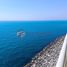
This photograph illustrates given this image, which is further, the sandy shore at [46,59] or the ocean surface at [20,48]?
the ocean surface at [20,48]

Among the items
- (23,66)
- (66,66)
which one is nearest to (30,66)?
(23,66)

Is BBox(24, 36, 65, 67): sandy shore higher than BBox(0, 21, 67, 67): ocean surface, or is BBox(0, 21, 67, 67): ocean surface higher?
BBox(24, 36, 65, 67): sandy shore

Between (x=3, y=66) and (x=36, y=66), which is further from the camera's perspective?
(x=3, y=66)

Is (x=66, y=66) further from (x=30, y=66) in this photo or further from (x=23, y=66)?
(x=23, y=66)

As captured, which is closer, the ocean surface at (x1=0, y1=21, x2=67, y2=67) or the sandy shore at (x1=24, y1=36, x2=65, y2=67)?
the sandy shore at (x1=24, y1=36, x2=65, y2=67)

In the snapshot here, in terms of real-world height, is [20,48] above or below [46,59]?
below

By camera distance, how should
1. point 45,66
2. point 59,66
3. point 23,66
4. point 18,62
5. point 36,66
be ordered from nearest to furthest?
point 59,66, point 45,66, point 36,66, point 23,66, point 18,62

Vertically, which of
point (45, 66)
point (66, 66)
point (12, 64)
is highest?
point (66, 66)

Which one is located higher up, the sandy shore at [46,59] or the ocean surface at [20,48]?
the sandy shore at [46,59]

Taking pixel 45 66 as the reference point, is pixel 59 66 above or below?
above

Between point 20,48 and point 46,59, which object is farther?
point 20,48

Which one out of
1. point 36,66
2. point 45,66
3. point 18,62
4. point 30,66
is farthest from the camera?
point 18,62
